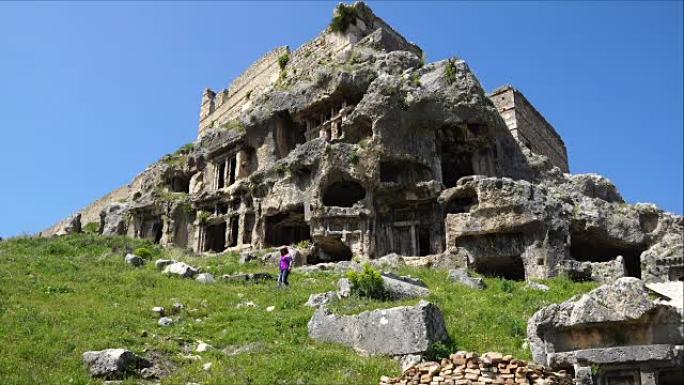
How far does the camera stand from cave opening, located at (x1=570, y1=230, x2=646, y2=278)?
24.8 meters

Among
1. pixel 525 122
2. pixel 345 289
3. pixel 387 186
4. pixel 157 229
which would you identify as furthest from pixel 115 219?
pixel 525 122

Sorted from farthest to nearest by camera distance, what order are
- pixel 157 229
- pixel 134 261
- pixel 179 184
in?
pixel 179 184 → pixel 157 229 → pixel 134 261

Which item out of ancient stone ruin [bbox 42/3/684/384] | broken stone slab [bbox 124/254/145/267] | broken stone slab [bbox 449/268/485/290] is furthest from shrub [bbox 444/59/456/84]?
broken stone slab [bbox 124/254/145/267]

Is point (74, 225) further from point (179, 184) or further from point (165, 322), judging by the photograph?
point (165, 322)

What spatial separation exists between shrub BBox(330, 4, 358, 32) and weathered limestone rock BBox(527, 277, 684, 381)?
32.5 meters

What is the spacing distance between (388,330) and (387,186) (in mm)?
17709

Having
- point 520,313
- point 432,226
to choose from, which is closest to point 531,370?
point 520,313

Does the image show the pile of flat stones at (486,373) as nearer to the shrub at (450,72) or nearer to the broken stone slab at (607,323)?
the broken stone slab at (607,323)

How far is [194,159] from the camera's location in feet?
127

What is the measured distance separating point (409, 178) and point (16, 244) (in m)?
18.6

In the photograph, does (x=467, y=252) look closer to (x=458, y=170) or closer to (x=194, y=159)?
(x=458, y=170)

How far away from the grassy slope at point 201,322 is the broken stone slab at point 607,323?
199 cm

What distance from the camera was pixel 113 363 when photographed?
9867 mm

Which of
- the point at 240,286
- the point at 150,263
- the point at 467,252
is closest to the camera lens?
the point at 240,286
